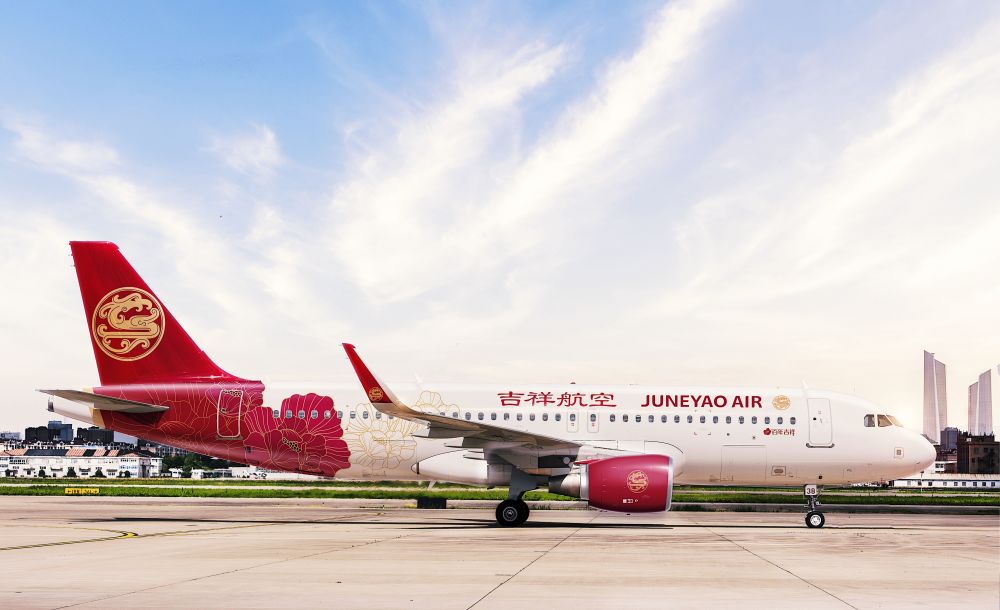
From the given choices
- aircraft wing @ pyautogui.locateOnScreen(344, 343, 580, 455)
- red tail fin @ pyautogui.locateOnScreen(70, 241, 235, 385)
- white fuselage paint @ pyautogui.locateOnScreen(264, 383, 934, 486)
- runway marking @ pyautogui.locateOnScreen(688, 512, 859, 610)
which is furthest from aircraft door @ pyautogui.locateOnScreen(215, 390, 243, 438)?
runway marking @ pyautogui.locateOnScreen(688, 512, 859, 610)

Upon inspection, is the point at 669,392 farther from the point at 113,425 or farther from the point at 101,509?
the point at 101,509

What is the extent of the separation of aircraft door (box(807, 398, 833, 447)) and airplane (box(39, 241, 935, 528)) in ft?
0.08

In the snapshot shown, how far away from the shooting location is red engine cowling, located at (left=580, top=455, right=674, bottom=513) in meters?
19.5

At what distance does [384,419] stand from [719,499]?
1807cm

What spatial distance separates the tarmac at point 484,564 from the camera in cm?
921

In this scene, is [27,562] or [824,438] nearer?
[27,562]

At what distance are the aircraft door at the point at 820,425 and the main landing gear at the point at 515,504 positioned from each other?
7.49 meters

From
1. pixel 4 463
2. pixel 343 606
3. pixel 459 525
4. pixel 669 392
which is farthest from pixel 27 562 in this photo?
pixel 4 463

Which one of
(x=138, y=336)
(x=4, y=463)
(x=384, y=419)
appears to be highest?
(x=138, y=336)

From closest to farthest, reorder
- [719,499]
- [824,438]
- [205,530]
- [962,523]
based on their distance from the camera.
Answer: [205,530]
[824,438]
[962,523]
[719,499]

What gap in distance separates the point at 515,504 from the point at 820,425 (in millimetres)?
8304

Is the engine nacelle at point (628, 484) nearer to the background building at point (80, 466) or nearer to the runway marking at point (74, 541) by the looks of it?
the runway marking at point (74, 541)

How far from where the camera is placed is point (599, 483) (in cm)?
1967

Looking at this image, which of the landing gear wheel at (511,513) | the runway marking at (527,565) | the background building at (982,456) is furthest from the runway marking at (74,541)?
the background building at (982,456)
